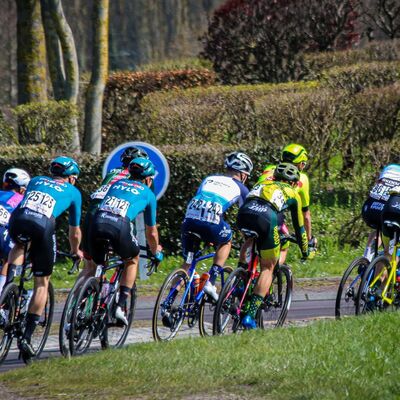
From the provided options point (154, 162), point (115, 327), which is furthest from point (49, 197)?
point (154, 162)

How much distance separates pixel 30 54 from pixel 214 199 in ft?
35.5

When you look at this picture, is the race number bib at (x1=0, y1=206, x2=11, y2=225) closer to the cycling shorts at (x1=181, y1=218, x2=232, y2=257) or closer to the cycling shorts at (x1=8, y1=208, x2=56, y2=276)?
the cycling shorts at (x1=8, y1=208, x2=56, y2=276)

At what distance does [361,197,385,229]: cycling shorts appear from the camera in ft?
42.2

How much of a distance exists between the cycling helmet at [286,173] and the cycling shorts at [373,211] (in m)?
1.49

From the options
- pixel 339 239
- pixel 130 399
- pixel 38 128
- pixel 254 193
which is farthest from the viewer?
pixel 38 128

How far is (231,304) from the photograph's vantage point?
11.5 meters

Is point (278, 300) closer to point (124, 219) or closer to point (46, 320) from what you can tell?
point (124, 219)

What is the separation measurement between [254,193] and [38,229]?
6.93ft

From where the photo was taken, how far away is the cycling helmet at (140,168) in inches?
444

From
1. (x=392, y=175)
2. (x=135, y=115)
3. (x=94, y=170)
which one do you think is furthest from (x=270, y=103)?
(x=392, y=175)

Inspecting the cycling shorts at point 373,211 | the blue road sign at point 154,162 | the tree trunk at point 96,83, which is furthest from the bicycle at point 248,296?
the tree trunk at point 96,83

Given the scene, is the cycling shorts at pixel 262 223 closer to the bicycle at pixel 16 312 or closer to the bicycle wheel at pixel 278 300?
the bicycle wheel at pixel 278 300

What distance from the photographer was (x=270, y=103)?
66.3 ft

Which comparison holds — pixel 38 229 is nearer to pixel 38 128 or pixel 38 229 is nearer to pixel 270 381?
pixel 270 381
